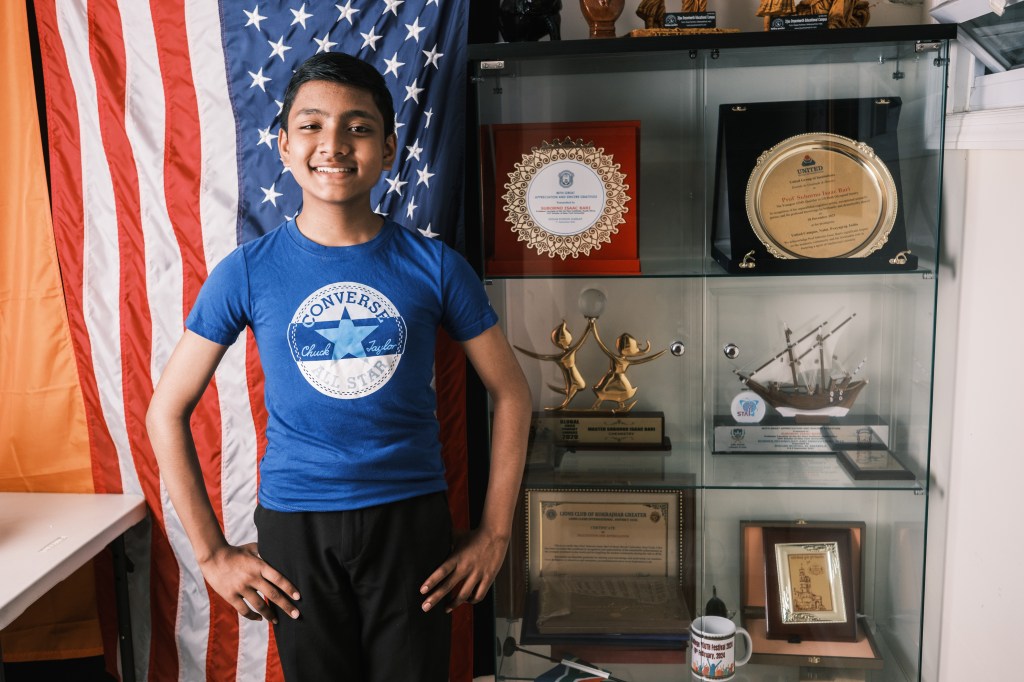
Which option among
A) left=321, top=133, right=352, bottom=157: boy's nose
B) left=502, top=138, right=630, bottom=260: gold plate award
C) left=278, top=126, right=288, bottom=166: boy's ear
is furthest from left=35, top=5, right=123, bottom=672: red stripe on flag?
left=502, top=138, right=630, bottom=260: gold plate award

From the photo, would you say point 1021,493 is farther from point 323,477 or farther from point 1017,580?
point 323,477

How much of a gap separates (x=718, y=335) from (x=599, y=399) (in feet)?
1.01

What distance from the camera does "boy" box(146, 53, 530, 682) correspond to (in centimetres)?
158

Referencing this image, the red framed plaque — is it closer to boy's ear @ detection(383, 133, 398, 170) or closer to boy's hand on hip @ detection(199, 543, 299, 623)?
boy's ear @ detection(383, 133, 398, 170)

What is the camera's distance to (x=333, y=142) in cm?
155

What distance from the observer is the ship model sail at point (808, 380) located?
1.99m

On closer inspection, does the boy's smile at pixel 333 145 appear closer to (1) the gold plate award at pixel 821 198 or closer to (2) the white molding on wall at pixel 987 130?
(1) the gold plate award at pixel 821 198

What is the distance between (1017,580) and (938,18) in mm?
1125

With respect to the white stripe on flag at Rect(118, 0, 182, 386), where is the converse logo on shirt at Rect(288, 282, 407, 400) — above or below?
below

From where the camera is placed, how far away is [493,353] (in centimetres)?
170

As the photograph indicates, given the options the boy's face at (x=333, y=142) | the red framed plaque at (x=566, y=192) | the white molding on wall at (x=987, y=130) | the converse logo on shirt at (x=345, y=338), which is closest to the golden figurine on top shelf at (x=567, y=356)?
the red framed plaque at (x=566, y=192)

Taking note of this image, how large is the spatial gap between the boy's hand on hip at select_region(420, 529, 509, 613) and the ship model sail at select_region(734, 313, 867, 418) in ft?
2.34

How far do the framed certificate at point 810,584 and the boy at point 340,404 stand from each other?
0.80 metres

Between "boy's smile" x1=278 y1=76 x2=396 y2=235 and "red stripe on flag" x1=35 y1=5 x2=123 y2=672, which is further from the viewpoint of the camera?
"red stripe on flag" x1=35 y1=5 x2=123 y2=672
